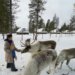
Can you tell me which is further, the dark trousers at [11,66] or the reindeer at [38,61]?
the dark trousers at [11,66]

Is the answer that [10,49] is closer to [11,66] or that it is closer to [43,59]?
[11,66]

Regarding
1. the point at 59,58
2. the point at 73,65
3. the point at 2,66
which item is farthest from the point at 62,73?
the point at 2,66

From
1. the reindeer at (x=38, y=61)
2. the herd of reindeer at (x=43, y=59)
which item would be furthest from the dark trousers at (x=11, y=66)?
the reindeer at (x=38, y=61)

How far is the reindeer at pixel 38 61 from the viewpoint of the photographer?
249 inches

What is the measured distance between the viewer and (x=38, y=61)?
23.1 ft

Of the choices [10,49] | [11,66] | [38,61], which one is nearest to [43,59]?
[38,61]

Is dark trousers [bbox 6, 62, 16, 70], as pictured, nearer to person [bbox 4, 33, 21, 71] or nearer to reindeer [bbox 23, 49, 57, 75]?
person [bbox 4, 33, 21, 71]

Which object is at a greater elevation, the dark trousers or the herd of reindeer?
the herd of reindeer

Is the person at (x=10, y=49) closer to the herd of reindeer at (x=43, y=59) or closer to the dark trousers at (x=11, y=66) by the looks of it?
the dark trousers at (x=11, y=66)

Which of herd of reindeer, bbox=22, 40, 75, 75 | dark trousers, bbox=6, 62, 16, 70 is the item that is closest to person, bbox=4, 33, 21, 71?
dark trousers, bbox=6, 62, 16, 70

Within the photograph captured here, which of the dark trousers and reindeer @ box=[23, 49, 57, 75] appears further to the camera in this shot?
the dark trousers

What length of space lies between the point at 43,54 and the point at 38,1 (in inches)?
1086

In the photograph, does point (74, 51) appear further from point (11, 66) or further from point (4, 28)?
point (4, 28)

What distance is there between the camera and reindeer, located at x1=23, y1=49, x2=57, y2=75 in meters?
6.32
